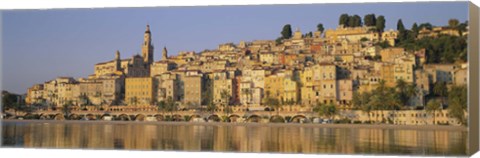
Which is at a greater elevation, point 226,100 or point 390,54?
point 390,54

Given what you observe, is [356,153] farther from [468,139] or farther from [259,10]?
[259,10]

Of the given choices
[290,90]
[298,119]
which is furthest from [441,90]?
[290,90]

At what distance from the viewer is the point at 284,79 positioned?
20.6m

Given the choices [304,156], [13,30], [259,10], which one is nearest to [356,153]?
[304,156]

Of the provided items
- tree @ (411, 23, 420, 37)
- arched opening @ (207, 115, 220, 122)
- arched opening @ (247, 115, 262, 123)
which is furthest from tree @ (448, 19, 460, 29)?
arched opening @ (247, 115, 262, 123)

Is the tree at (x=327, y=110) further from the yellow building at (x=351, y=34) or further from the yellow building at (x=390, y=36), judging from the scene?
A: the yellow building at (x=390, y=36)

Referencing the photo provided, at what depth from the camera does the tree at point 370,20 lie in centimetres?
1517

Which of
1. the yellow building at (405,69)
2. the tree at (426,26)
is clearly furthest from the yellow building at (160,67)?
the tree at (426,26)

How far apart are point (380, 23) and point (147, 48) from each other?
5996 mm

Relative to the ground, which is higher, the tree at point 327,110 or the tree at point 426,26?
the tree at point 426,26

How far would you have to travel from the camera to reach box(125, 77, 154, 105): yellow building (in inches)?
823

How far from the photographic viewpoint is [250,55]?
21.0 m

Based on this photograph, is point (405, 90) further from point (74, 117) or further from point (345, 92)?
point (74, 117)

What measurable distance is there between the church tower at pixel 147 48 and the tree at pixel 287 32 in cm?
287
